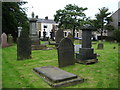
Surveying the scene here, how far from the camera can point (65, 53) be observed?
6.83 metres

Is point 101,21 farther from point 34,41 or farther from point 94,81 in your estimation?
point 94,81

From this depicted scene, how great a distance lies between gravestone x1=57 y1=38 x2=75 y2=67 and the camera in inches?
263

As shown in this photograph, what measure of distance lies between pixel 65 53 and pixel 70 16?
99.2 feet

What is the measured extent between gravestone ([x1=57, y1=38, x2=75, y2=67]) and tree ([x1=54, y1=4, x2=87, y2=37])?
28.3 m

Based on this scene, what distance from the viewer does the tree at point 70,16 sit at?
35.0 m

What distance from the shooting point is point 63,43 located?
6.89 m

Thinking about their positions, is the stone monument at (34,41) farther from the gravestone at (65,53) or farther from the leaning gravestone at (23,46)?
the gravestone at (65,53)

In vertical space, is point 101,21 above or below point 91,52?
above

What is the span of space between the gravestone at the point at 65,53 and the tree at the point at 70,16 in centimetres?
2832

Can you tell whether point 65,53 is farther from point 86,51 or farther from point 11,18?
point 11,18

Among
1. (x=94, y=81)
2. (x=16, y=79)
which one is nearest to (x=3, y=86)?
(x=16, y=79)

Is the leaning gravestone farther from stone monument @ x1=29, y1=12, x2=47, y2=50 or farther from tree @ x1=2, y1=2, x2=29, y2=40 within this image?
tree @ x1=2, y1=2, x2=29, y2=40

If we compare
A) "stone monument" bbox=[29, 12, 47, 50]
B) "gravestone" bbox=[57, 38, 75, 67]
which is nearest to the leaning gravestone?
"gravestone" bbox=[57, 38, 75, 67]

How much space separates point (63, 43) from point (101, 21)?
3012 cm
